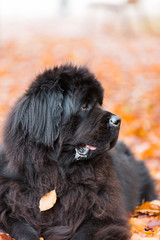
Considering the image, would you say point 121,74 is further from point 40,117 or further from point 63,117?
point 40,117

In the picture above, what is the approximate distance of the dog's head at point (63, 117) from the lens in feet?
11.5

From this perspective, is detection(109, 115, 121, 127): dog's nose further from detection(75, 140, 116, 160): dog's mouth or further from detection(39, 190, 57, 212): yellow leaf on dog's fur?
detection(39, 190, 57, 212): yellow leaf on dog's fur

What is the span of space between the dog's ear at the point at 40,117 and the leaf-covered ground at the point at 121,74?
467 mm

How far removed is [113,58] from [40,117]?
434 inches

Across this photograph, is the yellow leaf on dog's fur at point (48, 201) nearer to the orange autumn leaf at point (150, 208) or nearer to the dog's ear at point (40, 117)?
the dog's ear at point (40, 117)

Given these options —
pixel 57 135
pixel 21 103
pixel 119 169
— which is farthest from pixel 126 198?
pixel 21 103

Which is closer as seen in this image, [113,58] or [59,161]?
[59,161]

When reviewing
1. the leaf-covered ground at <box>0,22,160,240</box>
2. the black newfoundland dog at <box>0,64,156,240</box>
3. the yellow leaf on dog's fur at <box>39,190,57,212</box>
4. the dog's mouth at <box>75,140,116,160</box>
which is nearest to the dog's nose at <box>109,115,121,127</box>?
the black newfoundland dog at <box>0,64,156,240</box>

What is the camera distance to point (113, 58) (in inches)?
557

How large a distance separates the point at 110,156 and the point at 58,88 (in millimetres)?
1009

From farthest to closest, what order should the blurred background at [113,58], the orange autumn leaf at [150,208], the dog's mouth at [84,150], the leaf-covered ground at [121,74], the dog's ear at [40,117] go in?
the blurred background at [113,58], the leaf-covered ground at [121,74], the orange autumn leaf at [150,208], the dog's mouth at [84,150], the dog's ear at [40,117]

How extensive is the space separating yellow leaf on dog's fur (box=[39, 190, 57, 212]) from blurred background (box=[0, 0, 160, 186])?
111cm

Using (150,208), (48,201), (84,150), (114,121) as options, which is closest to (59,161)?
(84,150)

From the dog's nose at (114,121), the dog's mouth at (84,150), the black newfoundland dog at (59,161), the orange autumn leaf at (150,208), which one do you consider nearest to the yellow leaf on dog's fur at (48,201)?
the black newfoundland dog at (59,161)
